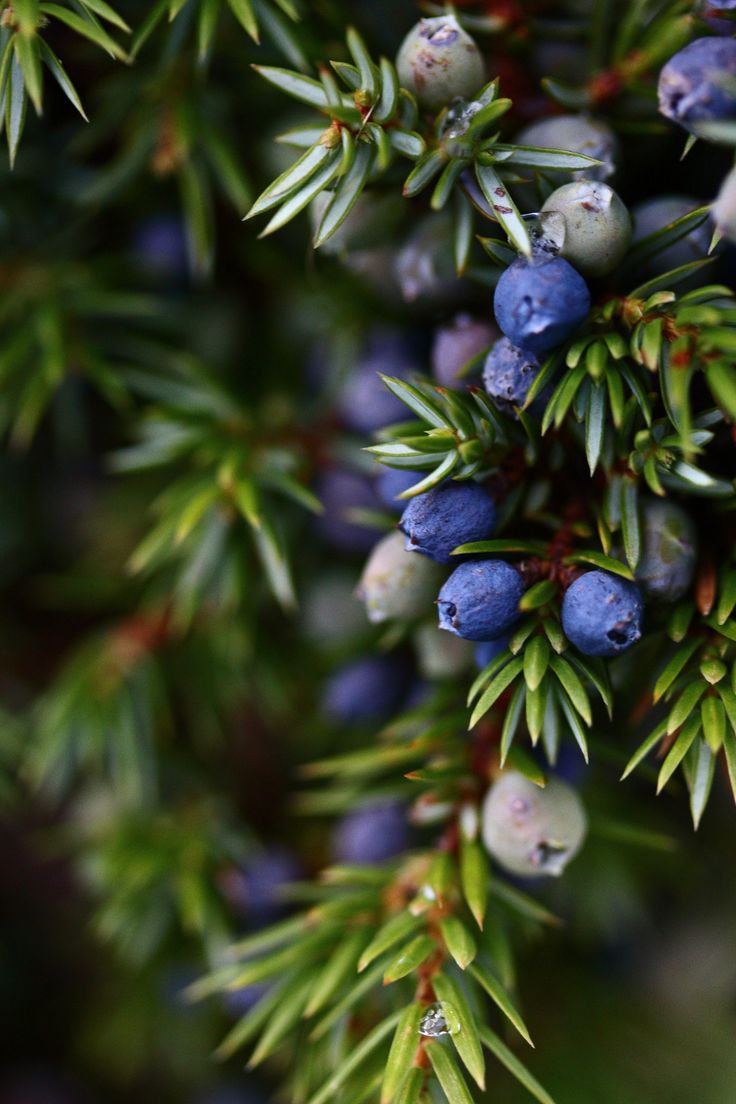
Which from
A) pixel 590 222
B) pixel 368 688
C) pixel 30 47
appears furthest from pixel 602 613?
pixel 30 47

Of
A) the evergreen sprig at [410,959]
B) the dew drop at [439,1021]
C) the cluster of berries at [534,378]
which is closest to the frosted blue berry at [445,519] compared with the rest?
the cluster of berries at [534,378]

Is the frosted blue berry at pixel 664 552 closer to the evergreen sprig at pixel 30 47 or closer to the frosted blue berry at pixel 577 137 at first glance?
the frosted blue berry at pixel 577 137

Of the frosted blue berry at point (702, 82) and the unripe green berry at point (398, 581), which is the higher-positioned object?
the frosted blue berry at point (702, 82)

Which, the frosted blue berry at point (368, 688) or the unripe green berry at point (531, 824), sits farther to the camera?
the frosted blue berry at point (368, 688)

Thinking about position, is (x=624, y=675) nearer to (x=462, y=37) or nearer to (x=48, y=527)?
(x=462, y=37)

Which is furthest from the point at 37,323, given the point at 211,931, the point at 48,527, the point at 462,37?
the point at 211,931

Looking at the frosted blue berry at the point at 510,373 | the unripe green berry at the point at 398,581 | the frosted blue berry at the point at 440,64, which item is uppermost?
the frosted blue berry at the point at 440,64

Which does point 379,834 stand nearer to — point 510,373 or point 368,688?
point 368,688
